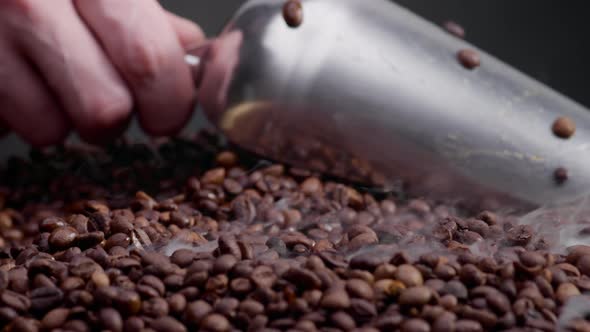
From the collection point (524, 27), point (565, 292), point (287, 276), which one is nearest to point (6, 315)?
point (287, 276)

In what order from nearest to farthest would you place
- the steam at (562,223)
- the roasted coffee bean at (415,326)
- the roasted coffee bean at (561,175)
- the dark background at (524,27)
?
the roasted coffee bean at (415,326) → the steam at (562,223) → the roasted coffee bean at (561,175) → the dark background at (524,27)

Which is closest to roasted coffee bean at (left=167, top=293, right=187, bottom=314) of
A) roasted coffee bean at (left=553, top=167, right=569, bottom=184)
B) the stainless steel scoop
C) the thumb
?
the stainless steel scoop

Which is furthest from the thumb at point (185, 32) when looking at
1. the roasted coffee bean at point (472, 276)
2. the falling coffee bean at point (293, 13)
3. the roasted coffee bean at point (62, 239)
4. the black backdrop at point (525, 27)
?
the roasted coffee bean at point (472, 276)

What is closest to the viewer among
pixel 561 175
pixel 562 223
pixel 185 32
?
pixel 562 223

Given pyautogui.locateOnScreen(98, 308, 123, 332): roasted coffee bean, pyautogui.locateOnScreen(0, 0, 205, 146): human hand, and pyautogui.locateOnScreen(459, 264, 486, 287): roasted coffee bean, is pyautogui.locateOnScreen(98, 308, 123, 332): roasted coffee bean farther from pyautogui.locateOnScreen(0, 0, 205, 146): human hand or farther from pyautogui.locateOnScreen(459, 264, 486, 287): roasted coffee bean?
pyautogui.locateOnScreen(0, 0, 205, 146): human hand

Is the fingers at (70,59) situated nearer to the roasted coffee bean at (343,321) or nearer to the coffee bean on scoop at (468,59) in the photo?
the coffee bean on scoop at (468,59)

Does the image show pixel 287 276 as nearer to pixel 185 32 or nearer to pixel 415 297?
pixel 415 297

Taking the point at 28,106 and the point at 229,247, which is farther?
the point at 28,106
